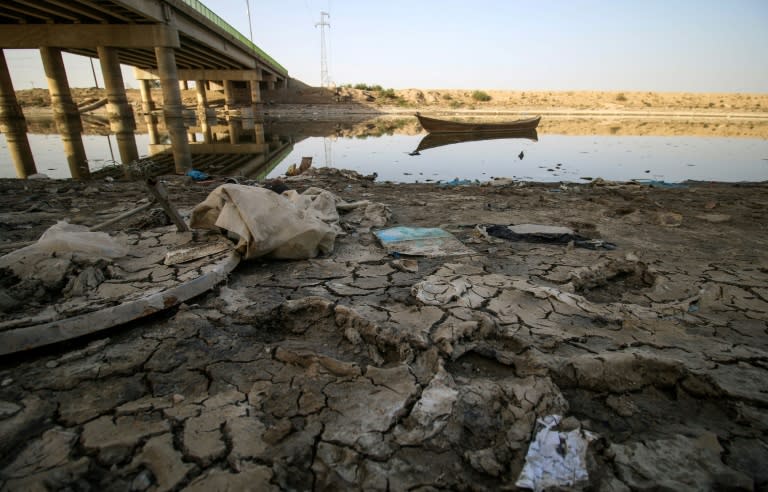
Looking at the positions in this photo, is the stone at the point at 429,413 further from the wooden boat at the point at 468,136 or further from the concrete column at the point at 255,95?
the concrete column at the point at 255,95

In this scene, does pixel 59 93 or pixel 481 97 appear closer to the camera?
pixel 59 93

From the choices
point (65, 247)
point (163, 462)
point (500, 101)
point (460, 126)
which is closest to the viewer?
point (163, 462)

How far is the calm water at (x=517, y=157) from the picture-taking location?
918 centimetres

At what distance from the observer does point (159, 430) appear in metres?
1.47

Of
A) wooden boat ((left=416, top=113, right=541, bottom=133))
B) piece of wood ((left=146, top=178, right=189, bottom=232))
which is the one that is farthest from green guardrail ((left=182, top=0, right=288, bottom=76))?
piece of wood ((left=146, top=178, right=189, bottom=232))

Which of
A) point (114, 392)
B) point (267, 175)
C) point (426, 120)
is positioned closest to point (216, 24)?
point (426, 120)

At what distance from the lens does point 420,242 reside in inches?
144

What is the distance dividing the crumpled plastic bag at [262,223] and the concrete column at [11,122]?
970 centimetres

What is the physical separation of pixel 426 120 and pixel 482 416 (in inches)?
694

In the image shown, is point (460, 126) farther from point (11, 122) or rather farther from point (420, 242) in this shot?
point (11, 122)

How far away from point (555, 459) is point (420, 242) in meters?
2.48

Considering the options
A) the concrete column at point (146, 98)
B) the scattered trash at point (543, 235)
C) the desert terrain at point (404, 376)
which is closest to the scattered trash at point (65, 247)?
the desert terrain at point (404, 376)

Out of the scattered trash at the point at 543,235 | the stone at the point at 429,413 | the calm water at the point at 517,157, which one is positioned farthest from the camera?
the calm water at the point at 517,157

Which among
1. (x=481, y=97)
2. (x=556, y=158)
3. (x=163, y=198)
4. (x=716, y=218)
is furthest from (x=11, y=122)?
(x=481, y=97)
